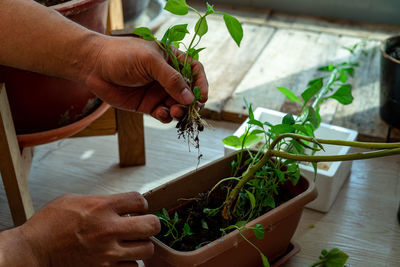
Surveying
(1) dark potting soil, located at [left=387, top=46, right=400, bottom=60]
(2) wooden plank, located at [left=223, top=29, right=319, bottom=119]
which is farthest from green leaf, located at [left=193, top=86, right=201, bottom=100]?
(1) dark potting soil, located at [left=387, top=46, right=400, bottom=60]

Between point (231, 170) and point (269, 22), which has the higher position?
point (269, 22)

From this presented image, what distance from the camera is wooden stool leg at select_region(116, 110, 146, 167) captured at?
130cm

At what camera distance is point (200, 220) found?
0.92m

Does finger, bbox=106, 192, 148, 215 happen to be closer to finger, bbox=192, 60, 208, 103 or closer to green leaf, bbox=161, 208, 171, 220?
green leaf, bbox=161, 208, 171, 220

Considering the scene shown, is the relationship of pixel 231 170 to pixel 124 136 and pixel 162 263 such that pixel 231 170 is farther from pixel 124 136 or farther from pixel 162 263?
pixel 124 136

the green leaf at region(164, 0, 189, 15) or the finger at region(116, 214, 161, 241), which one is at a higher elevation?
the green leaf at region(164, 0, 189, 15)

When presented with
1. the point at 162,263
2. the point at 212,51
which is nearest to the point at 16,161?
the point at 162,263

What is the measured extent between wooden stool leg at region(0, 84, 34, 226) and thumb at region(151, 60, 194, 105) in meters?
0.34

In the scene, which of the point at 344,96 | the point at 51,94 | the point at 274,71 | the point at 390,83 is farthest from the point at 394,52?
the point at 51,94

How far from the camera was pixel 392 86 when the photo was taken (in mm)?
1374

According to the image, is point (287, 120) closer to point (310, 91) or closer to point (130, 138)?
point (310, 91)

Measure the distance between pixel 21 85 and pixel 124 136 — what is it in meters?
0.35

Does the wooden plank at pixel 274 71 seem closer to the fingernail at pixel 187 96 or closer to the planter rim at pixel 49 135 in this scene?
the planter rim at pixel 49 135

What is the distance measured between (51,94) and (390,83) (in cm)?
91
